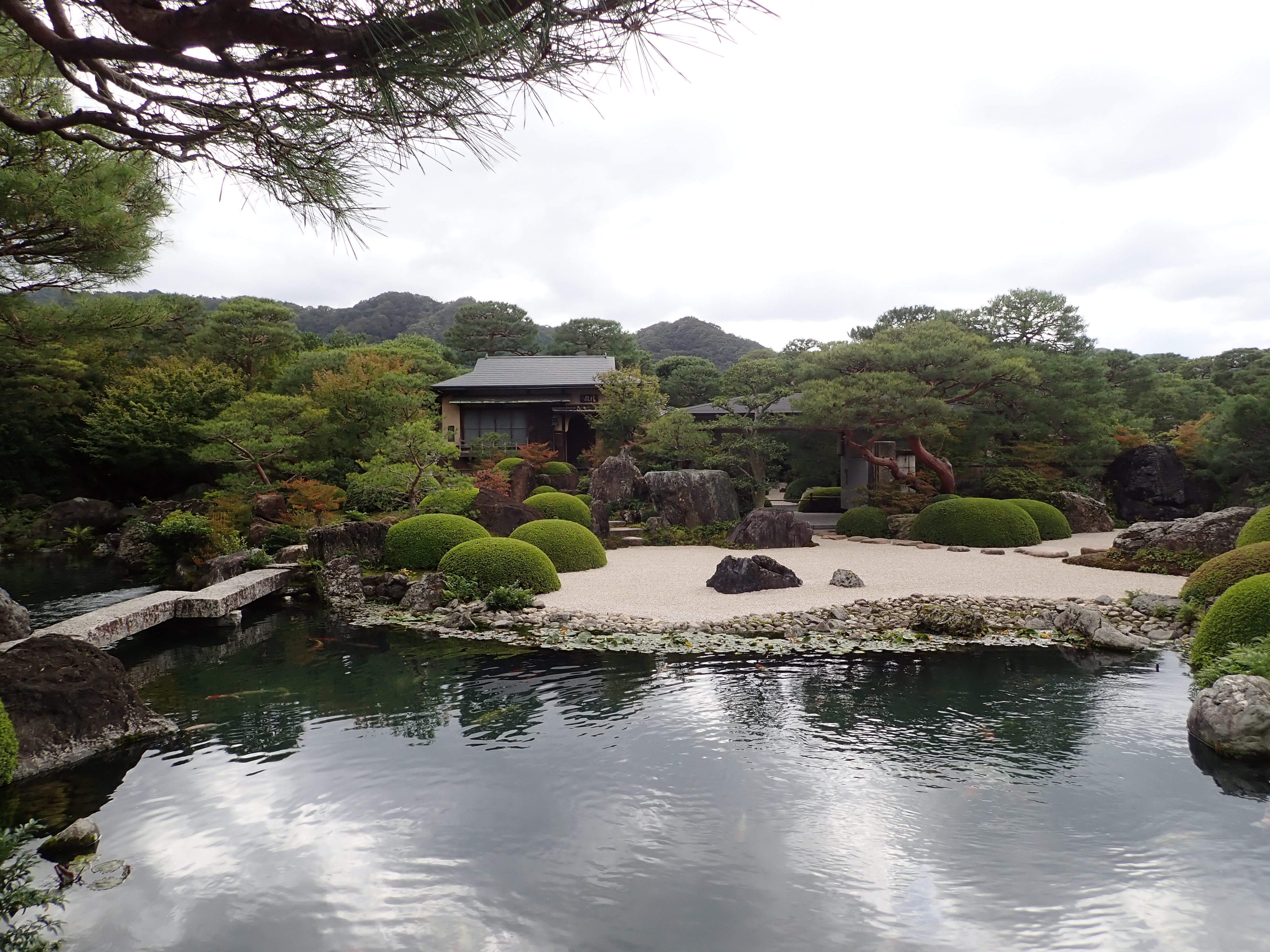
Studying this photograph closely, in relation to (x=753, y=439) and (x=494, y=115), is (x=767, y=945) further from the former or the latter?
(x=753, y=439)

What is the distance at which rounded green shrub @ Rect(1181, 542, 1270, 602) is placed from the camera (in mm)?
7930

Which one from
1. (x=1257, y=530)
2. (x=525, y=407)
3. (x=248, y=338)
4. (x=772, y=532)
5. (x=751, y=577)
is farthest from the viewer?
(x=525, y=407)

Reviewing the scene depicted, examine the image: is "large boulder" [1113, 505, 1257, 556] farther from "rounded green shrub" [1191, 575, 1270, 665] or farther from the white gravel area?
"rounded green shrub" [1191, 575, 1270, 665]

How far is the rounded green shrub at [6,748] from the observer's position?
4688 mm

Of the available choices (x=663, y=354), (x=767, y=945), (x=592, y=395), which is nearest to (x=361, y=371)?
(x=592, y=395)

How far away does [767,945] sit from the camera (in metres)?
3.47

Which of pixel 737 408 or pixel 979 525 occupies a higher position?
pixel 737 408

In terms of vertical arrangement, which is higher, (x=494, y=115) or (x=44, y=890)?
(x=494, y=115)

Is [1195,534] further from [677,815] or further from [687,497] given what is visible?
[677,815]

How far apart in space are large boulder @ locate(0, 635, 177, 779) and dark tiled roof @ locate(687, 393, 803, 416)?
14461 mm

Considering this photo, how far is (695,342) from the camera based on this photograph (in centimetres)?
6388

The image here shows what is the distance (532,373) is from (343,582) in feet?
47.9

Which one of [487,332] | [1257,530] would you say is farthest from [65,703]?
[487,332]

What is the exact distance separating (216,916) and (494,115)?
4042 mm
